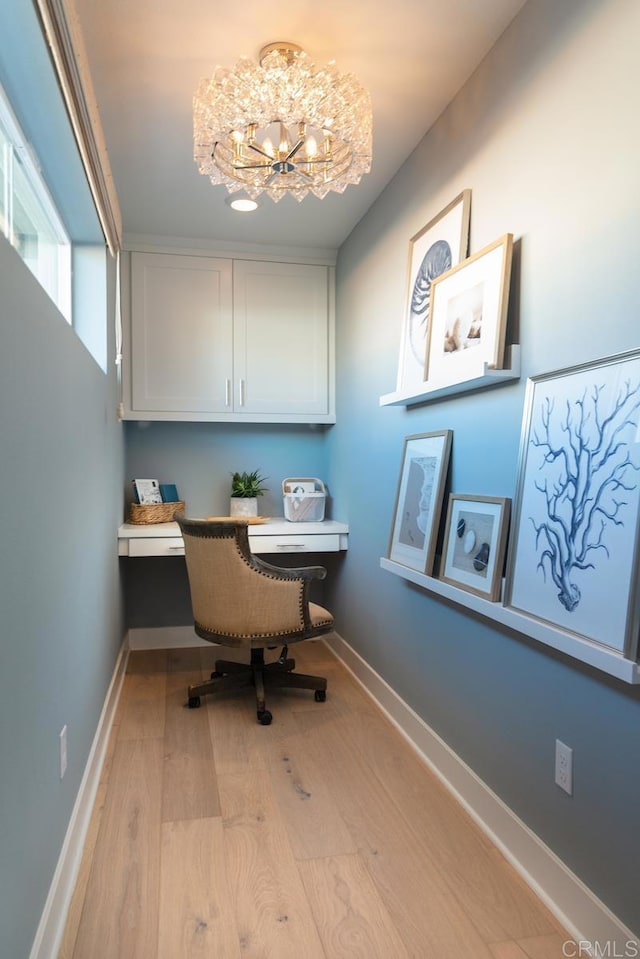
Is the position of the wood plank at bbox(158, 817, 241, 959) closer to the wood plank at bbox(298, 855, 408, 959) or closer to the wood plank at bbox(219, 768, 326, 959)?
the wood plank at bbox(219, 768, 326, 959)

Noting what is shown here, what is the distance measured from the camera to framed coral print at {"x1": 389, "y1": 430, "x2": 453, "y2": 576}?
2299 millimetres

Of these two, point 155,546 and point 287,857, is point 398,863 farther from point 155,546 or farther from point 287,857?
point 155,546

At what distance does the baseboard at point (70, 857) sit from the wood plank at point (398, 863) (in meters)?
0.80

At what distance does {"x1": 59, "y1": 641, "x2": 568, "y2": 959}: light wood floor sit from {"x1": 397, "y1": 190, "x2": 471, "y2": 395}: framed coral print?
146 centimetres

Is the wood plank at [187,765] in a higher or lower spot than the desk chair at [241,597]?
lower

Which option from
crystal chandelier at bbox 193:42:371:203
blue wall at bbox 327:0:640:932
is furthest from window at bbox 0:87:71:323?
blue wall at bbox 327:0:640:932

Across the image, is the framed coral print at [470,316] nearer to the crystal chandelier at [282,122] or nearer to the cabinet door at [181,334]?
the crystal chandelier at [282,122]

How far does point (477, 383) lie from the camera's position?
78.0 inches

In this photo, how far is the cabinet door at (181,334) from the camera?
364cm

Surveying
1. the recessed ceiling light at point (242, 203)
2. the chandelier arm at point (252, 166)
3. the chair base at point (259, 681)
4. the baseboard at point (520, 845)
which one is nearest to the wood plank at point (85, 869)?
the chair base at point (259, 681)

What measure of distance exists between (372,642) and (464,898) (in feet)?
5.02

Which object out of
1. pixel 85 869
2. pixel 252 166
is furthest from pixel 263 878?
pixel 252 166

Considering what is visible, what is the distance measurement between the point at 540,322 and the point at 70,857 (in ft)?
6.36

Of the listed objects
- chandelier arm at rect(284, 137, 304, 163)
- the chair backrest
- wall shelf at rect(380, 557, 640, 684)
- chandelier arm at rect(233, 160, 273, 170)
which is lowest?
the chair backrest
